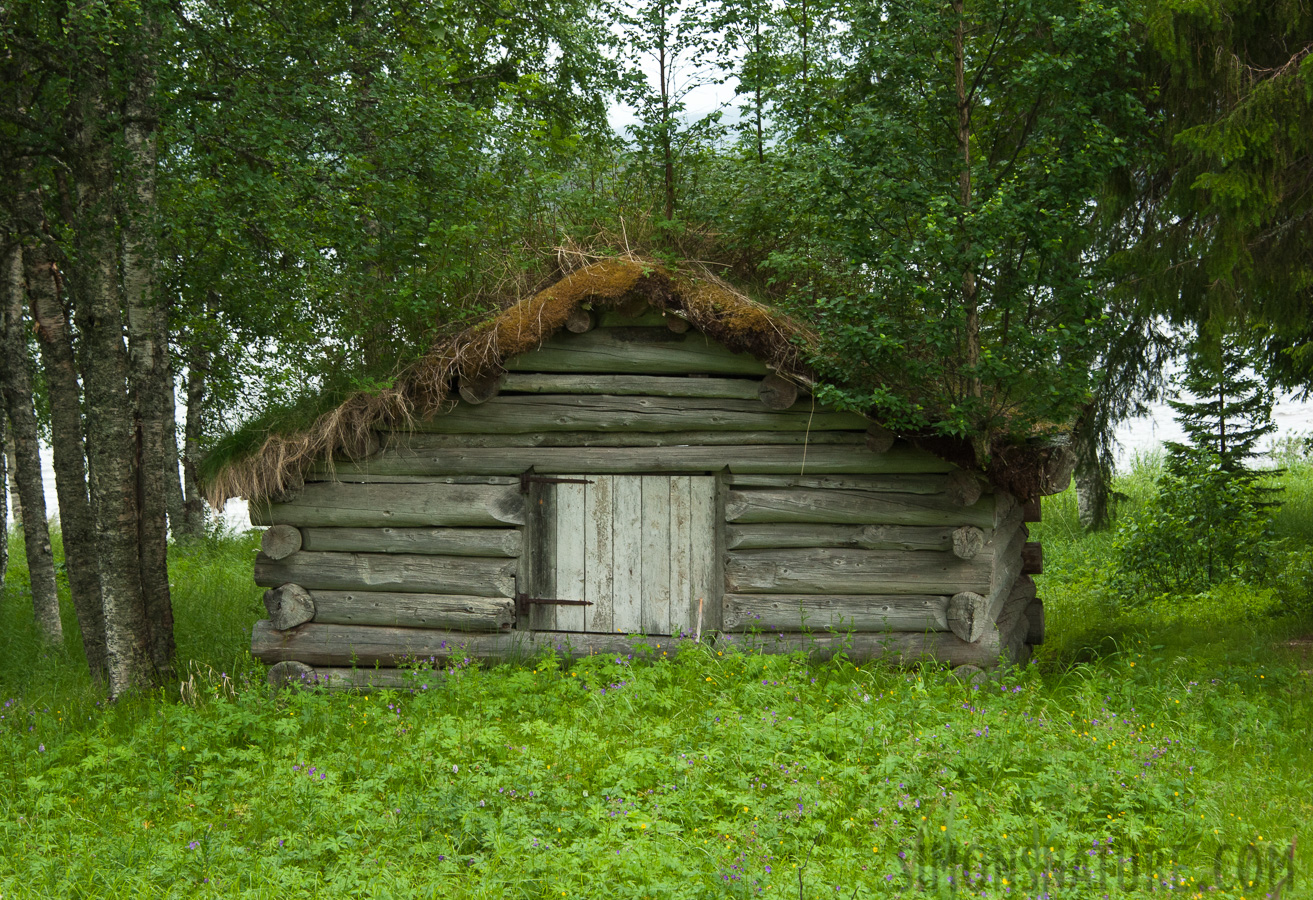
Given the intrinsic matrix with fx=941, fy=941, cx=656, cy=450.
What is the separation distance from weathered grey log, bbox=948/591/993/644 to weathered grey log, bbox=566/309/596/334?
3.26m

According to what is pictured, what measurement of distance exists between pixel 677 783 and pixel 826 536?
8.31ft

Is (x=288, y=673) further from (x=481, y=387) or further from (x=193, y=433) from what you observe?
(x=193, y=433)

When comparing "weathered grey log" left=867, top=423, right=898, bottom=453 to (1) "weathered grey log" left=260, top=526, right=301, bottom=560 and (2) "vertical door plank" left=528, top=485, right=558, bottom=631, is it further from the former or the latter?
Result: (1) "weathered grey log" left=260, top=526, right=301, bottom=560

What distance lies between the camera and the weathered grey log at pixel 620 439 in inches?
267

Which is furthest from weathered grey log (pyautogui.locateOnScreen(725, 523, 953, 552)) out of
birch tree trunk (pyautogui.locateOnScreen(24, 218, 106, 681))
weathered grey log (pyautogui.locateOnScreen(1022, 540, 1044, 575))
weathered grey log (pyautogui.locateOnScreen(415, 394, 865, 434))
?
birch tree trunk (pyautogui.locateOnScreen(24, 218, 106, 681))

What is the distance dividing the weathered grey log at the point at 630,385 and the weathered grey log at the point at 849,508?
0.75 metres

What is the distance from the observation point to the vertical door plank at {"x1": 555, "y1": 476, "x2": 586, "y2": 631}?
274 inches

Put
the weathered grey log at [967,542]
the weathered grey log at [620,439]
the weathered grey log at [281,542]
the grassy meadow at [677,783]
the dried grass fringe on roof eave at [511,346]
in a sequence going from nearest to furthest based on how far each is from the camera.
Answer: the grassy meadow at [677,783]
the dried grass fringe on roof eave at [511,346]
the weathered grey log at [967,542]
the weathered grey log at [620,439]
the weathered grey log at [281,542]

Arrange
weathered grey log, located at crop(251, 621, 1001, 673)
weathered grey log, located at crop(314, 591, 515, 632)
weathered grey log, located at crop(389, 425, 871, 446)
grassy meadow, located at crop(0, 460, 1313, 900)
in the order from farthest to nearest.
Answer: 1. weathered grey log, located at crop(314, 591, 515, 632)
2. weathered grey log, located at crop(389, 425, 871, 446)
3. weathered grey log, located at crop(251, 621, 1001, 673)
4. grassy meadow, located at crop(0, 460, 1313, 900)

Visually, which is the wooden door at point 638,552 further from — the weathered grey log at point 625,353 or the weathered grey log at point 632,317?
the weathered grey log at point 632,317

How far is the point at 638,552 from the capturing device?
22.7ft

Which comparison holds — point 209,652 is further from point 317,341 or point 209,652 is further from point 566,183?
point 566,183

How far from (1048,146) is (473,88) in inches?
324

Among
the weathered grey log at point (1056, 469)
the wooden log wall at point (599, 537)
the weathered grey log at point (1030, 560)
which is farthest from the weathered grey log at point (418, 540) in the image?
the weathered grey log at point (1030, 560)
